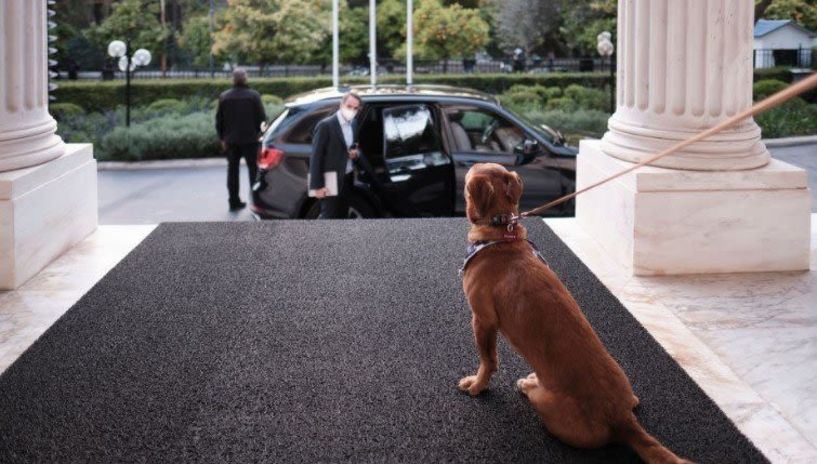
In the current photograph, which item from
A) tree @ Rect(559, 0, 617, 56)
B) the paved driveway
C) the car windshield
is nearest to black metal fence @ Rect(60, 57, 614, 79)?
tree @ Rect(559, 0, 617, 56)

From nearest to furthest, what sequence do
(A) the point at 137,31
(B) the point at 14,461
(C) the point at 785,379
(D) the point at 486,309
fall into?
(B) the point at 14,461
(D) the point at 486,309
(C) the point at 785,379
(A) the point at 137,31

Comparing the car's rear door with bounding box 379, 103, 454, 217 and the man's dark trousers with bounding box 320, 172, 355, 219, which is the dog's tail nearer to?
the man's dark trousers with bounding box 320, 172, 355, 219

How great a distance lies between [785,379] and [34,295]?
4499 mm

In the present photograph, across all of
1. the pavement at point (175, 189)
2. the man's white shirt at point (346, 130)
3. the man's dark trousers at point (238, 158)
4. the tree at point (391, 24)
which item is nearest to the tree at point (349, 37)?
the tree at point (391, 24)

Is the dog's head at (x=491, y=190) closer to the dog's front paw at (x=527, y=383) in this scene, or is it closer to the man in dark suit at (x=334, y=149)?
the dog's front paw at (x=527, y=383)

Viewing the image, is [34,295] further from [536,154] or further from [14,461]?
[536,154]

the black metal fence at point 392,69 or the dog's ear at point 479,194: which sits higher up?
the black metal fence at point 392,69

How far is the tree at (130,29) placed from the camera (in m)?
38.7

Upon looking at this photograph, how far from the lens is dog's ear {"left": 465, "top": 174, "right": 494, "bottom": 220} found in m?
3.93

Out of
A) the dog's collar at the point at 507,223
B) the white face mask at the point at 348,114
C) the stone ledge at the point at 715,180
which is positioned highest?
the white face mask at the point at 348,114

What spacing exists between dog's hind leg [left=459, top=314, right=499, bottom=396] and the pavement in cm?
938

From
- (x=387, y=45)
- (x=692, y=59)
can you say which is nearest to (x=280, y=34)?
(x=387, y=45)

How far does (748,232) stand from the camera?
668cm

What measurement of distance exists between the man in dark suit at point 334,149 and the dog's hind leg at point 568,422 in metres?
5.43
